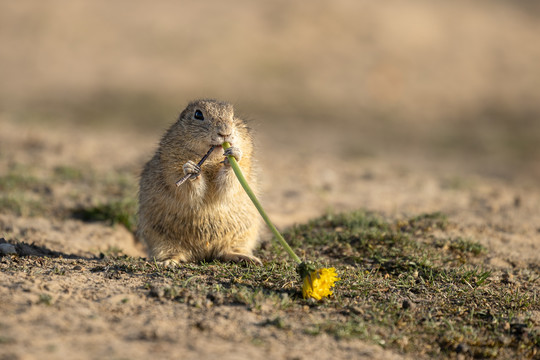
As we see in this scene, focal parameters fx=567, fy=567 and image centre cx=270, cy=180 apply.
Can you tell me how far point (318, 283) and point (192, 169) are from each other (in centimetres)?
128

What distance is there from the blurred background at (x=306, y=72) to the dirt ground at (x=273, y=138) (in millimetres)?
63

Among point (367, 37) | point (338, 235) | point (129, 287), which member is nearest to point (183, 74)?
point (367, 37)

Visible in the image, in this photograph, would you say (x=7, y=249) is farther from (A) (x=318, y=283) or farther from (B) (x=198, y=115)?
(A) (x=318, y=283)

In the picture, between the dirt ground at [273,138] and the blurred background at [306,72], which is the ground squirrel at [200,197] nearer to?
the dirt ground at [273,138]

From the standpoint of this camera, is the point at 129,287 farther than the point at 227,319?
Yes

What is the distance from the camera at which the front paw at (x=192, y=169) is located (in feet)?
13.5

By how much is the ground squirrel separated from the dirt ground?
649 mm

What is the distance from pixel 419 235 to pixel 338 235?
732mm

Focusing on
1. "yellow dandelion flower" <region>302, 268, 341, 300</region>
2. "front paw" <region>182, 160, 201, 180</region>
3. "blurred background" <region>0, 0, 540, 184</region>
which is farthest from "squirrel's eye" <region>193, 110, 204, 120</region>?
"blurred background" <region>0, 0, 540, 184</region>

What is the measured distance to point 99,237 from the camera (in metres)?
5.50

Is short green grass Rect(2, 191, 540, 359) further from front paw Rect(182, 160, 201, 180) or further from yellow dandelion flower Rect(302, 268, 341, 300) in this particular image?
front paw Rect(182, 160, 201, 180)

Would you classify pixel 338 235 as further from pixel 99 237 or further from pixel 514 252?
pixel 99 237

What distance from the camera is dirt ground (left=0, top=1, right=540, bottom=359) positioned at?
3061 millimetres

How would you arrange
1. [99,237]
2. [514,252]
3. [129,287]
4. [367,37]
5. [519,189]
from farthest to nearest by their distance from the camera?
[367,37]
[519,189]
[99,237]
[514,252]
[129,287]
